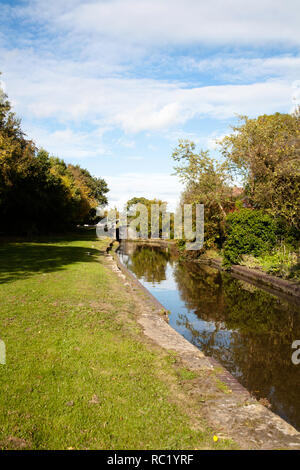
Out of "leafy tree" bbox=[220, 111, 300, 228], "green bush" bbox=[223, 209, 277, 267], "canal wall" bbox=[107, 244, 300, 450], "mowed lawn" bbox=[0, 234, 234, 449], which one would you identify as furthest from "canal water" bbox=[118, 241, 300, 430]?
"leafy tree" bbox=[220, 111, 300, 228]

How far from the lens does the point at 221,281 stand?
49.6 feet

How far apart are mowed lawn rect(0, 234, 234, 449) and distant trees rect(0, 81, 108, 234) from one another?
16704 millimetres

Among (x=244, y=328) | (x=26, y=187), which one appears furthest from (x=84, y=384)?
(x=26, y=187)

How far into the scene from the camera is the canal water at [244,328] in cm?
536

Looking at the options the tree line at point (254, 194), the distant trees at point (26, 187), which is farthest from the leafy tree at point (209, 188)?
the distant trees at point (26, 187)

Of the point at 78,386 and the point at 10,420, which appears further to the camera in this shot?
the point at 78,386

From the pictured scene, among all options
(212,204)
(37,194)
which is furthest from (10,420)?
(37,194)

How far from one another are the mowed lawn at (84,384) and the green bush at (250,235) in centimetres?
1119

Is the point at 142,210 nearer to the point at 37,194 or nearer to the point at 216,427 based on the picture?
the point at 37,194
